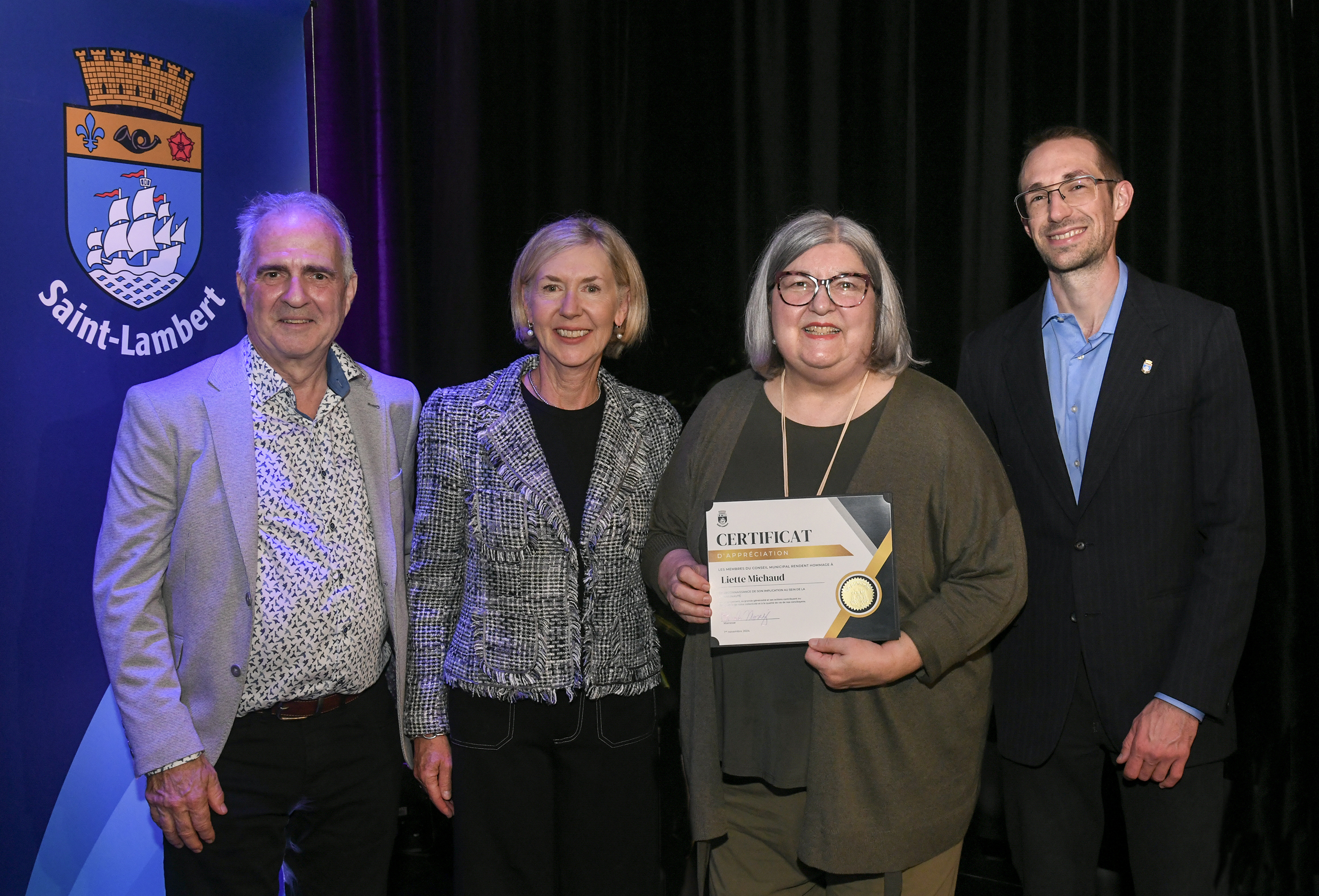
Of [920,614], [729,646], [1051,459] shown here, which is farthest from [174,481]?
[1051,459]

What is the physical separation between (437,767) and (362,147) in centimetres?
255

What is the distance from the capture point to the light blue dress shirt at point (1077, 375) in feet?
6.85

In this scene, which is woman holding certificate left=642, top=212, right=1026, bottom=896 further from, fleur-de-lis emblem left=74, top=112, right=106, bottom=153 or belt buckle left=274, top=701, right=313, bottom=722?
fleur-de-lis emblem left=74, top=112, right=106, bottom=153

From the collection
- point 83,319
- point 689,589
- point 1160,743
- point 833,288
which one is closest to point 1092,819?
point 1160,743

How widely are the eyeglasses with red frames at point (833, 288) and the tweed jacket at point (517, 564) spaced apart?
510 millimetres

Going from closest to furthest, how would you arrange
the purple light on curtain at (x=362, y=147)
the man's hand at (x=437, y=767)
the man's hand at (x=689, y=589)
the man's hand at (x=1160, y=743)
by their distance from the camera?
1. the man's hand at (x=689, y=589)
2. the man's hand at (x=1160, y=743)
3. the man's hand at (x=437, y=767)
4. the purple light on curtain at (x=362, y=147)

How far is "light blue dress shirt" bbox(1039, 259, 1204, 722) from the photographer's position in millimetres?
2088

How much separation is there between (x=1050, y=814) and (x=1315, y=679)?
1.15 m

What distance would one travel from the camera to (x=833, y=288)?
6.19 ft

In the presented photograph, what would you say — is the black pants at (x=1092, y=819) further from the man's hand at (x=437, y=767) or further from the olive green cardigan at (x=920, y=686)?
the man's hand at (x=437, y=767)

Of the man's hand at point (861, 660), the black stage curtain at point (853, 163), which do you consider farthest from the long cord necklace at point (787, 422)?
the black stage curtain at point (853, 163)

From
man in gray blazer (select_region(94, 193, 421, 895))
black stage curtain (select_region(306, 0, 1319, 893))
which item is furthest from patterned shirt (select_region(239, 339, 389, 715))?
black stage curtain (select_region(306, 0, 1319, 893))

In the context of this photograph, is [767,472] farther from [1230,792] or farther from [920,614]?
[1230,792]

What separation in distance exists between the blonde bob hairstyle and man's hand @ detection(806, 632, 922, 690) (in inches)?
37.5
